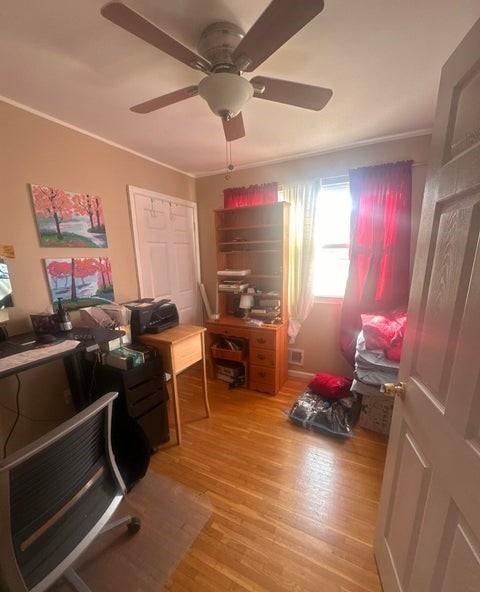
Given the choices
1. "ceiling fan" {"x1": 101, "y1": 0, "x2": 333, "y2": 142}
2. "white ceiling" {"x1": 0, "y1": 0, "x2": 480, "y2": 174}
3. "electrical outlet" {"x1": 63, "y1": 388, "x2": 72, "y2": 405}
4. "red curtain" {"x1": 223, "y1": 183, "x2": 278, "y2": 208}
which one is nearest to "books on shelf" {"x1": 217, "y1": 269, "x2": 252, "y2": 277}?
"red curtain" {"x1": 223, "y1": 183, "x2": 278, "y2": 208}

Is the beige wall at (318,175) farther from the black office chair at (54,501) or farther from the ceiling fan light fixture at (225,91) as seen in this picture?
the black office chair at (54,501)

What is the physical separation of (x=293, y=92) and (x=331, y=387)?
222cm

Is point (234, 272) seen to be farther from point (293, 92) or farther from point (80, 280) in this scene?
point (293, 92)

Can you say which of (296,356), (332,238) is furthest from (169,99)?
(296,356)

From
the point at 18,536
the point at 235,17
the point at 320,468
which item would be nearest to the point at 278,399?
the point at 320,468

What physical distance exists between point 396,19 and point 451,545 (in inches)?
72.9

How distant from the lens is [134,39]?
1104 mm

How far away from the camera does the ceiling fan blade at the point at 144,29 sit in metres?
0.75

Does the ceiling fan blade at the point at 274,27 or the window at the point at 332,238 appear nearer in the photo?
the ceiling fan blade at the point at 274,27

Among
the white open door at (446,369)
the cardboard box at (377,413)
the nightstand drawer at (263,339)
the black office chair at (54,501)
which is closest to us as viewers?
the white open door at (446,369)

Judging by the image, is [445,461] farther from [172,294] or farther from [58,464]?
[172,294]

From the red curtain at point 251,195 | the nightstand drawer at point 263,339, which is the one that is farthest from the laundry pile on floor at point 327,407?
the red curtain at point 251,195

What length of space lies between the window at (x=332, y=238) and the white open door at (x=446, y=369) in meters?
1.70

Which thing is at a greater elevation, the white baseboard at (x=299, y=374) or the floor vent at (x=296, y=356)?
the floor vent at (x=296, y=356)
